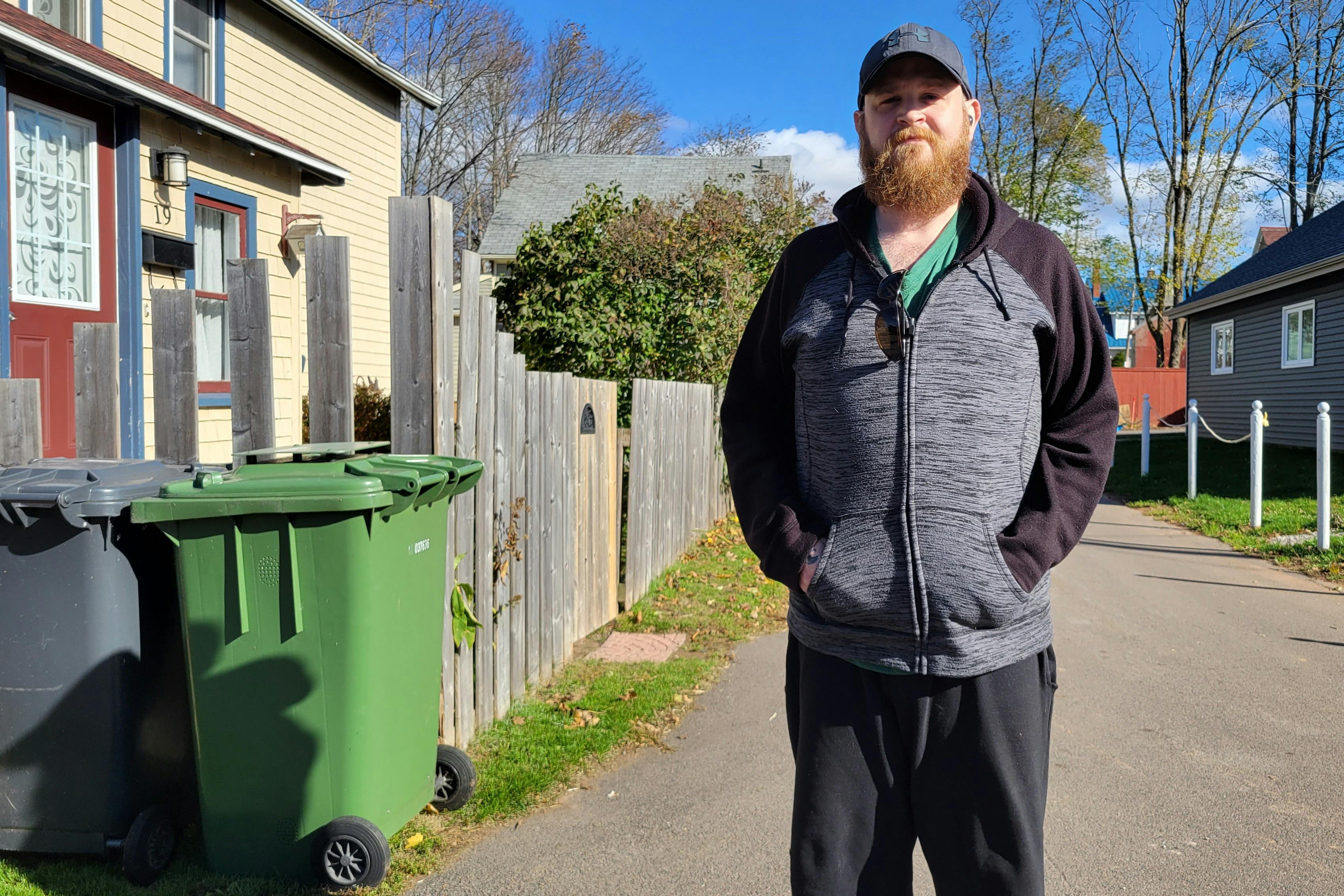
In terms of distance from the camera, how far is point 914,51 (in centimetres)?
225

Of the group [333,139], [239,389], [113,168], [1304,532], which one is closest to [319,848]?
[239,389]

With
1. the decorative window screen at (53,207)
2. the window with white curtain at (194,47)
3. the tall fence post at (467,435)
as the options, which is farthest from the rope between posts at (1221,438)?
the window with white curtain at (194,47)

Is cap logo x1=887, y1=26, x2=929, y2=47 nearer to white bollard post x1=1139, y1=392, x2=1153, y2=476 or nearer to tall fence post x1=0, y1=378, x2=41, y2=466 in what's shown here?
tall fence post x1=0, y1=378, x2=41, y2=466

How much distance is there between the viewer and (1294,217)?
37688 mm

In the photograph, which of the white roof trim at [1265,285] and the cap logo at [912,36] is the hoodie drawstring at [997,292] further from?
the white roof trim at [1265,285]

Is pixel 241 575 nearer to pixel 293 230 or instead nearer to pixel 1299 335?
pixel 293 230

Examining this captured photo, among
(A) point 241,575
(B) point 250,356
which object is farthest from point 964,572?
(B) point 250,356

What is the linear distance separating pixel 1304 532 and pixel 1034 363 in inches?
384

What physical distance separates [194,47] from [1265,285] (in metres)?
19.2

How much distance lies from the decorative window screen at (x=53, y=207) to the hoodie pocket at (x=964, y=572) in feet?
24.4

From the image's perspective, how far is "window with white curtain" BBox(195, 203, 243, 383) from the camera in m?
9.34

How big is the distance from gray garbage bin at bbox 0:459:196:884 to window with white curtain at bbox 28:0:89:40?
285 inches

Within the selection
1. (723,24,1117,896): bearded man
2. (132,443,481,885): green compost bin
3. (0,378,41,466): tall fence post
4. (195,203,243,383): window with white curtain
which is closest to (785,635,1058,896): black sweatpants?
(723,24,1117,896): bearded man

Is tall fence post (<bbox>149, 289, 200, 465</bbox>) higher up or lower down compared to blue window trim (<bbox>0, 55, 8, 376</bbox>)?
lower down
